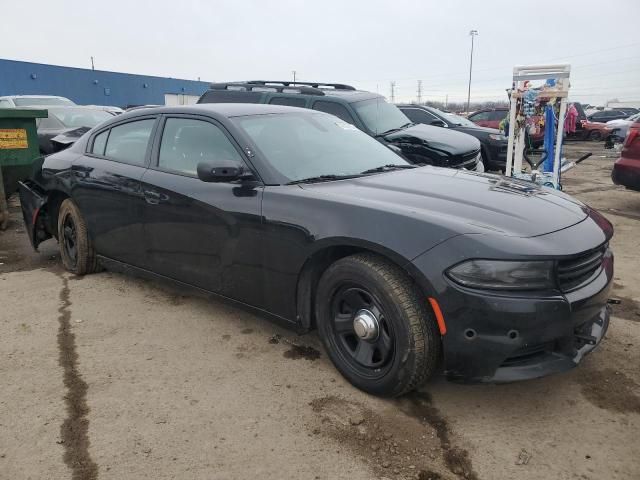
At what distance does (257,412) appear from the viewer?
2.79 m

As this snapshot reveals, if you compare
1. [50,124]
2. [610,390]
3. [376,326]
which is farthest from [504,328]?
[50,124]

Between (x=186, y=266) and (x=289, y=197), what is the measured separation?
1.06 meters

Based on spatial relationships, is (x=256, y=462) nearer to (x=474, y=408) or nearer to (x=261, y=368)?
(x=261, y=368)

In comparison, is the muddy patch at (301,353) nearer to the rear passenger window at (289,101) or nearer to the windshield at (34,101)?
the rear passenger window at (289,101)

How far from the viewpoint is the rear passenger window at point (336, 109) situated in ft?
24.8

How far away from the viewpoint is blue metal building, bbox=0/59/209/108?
30672mm

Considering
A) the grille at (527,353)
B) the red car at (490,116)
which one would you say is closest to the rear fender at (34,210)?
Answer: the grille at (527,353)

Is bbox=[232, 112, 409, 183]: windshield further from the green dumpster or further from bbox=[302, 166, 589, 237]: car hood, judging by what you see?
the green dumpster

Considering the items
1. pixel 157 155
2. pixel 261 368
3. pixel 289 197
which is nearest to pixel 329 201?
pixel 289 197

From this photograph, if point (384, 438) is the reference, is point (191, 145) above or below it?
above

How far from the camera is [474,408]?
2836mm

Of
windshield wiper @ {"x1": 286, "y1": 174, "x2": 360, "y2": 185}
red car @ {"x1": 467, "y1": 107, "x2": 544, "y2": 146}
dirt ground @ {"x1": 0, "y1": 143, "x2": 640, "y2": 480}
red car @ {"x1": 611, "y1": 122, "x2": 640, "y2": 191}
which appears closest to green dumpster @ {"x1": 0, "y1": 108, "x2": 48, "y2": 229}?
dirt ground @ {"x1": 0, "y1": 143, "x2": 640, "y2": 480}

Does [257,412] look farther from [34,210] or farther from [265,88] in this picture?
[265,88]

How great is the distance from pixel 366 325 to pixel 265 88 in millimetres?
6053
